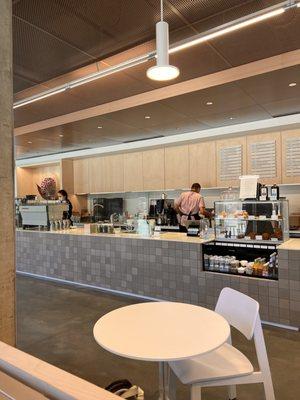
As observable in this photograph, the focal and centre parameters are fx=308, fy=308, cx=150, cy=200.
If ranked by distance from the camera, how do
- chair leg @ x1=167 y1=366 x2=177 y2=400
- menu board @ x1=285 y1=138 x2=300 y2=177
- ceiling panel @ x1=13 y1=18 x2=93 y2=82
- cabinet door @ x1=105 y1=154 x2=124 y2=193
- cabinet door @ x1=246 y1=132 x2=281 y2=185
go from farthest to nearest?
cabinet door @ x1=105 y1=154 x2=124 y2=193, cabinet door @ x1=246 y1=132 x2=281 y2=185, menu board @ x1=285 y1=138 x2=300 y2=177, ceiling panel @ x1=13 y1=18 x2=93 y2=82, chair leg @ x1=167 y1=366 x2=177 y2=400

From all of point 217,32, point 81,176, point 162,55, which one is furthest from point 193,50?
point 81,176

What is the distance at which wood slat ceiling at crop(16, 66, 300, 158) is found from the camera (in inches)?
157

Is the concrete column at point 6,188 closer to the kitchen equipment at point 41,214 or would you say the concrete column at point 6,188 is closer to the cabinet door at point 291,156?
the kitchen equipment at point 41,214

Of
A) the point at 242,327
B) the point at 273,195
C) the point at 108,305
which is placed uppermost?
the point at 273,195

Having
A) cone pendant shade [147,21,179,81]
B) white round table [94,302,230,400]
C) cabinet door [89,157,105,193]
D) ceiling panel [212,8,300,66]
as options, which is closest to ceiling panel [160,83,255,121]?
ceiling panel [212,8,300,66]

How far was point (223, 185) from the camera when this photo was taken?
20.7ft

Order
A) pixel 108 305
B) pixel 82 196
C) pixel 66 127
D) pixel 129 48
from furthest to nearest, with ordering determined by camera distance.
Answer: pixel 82 196, pixel 66 127, pixel 108 305, pixel 129 48

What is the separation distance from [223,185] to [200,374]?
16.5 feet

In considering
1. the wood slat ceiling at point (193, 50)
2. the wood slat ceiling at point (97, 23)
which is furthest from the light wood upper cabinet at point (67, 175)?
the wood slat ceiling at point (97, 23)

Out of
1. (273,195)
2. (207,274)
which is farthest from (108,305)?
(273,195)

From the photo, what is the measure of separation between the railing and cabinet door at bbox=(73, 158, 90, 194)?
25.7 ft

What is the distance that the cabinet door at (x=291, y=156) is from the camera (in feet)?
18.0

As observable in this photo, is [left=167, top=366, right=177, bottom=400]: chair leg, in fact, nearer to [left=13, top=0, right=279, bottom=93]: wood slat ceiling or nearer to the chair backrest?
the chair backrest

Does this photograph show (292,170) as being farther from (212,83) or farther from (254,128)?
(212,83)
